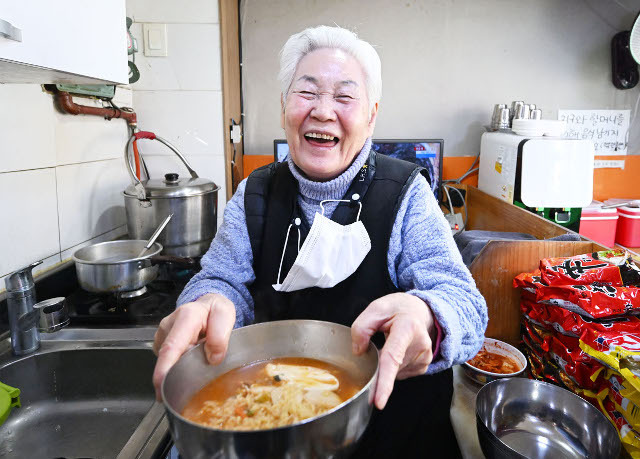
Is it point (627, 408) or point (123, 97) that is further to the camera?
point (123, 97)

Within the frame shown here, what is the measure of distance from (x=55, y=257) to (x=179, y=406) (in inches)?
50.0

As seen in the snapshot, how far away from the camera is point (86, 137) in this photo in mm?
1889

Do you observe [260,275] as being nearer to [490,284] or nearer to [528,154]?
[490,284]

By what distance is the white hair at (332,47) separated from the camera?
3.88 feet

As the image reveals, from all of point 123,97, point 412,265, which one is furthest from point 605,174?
point 123,97

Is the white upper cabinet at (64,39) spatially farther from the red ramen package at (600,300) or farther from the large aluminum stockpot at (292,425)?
the red ramen package at (600,300)

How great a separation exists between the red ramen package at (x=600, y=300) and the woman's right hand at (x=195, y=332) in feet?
3.07

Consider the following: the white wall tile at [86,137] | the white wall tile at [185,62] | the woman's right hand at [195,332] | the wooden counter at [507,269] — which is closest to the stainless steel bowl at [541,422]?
the wooden counter at [507,269]

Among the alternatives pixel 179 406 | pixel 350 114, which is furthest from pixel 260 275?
pixel 179 406

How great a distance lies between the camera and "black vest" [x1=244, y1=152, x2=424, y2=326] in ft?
3.93

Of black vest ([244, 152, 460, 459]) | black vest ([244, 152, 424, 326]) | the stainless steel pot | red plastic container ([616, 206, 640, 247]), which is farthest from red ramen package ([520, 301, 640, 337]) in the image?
red plastic container ([616, 206, 640, 247])

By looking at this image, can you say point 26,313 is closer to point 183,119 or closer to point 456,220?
point 183,119

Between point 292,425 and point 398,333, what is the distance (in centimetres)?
29

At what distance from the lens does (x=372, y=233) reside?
1198 mm
